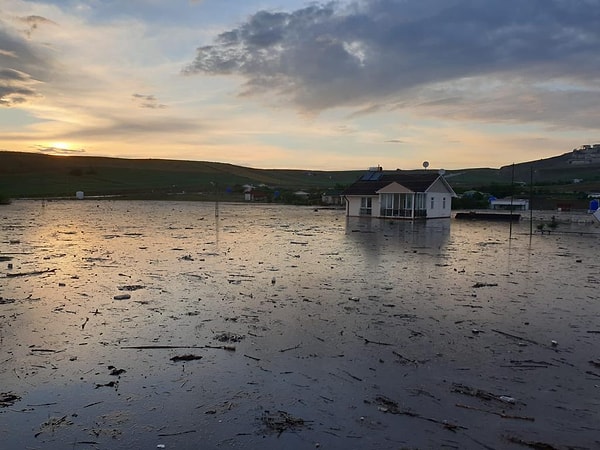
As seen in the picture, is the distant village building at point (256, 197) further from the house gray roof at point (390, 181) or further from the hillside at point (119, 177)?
the house gray roof at point (390, 181)

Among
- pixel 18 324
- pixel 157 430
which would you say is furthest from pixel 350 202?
pixel 157 430

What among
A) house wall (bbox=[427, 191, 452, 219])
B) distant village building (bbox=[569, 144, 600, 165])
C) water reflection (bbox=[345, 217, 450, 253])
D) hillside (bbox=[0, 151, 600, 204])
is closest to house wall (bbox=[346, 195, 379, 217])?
house wall (bbox=[427, 191, 452, 219])

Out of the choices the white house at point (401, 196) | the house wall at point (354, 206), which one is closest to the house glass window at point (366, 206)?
the white house at point (401, 196)

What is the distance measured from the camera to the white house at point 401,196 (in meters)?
39.4

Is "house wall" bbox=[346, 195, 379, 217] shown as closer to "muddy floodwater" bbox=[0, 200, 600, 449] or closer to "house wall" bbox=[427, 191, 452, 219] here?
"house wall" bbox=[427, 191, 452, 219]

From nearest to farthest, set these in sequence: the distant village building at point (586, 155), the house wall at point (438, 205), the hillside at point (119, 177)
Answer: the house wall at point (438, 205) < the hillside at point (119, 177) < the distant village building at point (586, 155)

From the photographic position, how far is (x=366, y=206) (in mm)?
42594

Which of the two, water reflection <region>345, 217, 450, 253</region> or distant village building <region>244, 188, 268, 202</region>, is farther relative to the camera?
distant village building <region>244, 188, 268, 202</region>

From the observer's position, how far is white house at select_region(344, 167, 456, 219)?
3938cm

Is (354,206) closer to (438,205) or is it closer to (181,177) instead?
(438,205)

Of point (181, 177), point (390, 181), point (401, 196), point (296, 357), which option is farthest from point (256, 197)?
point (296, 357)

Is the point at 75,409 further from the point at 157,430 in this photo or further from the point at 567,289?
the point at 567,289

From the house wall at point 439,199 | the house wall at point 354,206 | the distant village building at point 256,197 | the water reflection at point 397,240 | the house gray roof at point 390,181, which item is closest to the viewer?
the water reflection at point 397,240

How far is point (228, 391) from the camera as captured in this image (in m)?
5.84
